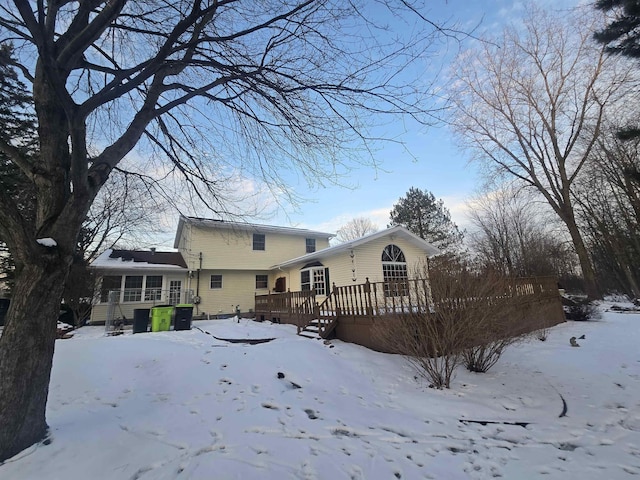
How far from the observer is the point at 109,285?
14820 mm

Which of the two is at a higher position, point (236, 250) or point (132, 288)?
point (236, 250)

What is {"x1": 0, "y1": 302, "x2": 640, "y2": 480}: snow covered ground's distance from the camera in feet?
7.94

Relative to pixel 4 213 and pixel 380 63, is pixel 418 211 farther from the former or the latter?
pixel 4 213

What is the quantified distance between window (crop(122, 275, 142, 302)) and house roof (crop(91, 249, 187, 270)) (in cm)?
85

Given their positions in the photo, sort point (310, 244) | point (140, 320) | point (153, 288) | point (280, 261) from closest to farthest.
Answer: point (140, 320)
point (153, 288)
point (280, 261)
point (310, 244)

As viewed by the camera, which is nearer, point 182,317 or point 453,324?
point 453,324

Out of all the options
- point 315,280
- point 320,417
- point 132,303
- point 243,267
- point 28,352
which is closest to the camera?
point 28,352

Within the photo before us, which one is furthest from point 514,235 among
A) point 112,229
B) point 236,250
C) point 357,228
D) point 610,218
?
point 112,229

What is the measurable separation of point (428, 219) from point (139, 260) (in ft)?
80.0

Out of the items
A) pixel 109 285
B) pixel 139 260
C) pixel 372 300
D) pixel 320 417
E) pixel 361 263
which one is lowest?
pixel 320 417

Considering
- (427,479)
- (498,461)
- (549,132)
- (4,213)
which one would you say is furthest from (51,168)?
(549,132)

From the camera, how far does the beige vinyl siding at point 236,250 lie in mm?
16766

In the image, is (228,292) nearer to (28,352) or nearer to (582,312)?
(28,352)

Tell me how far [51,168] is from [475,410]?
5931 mm
